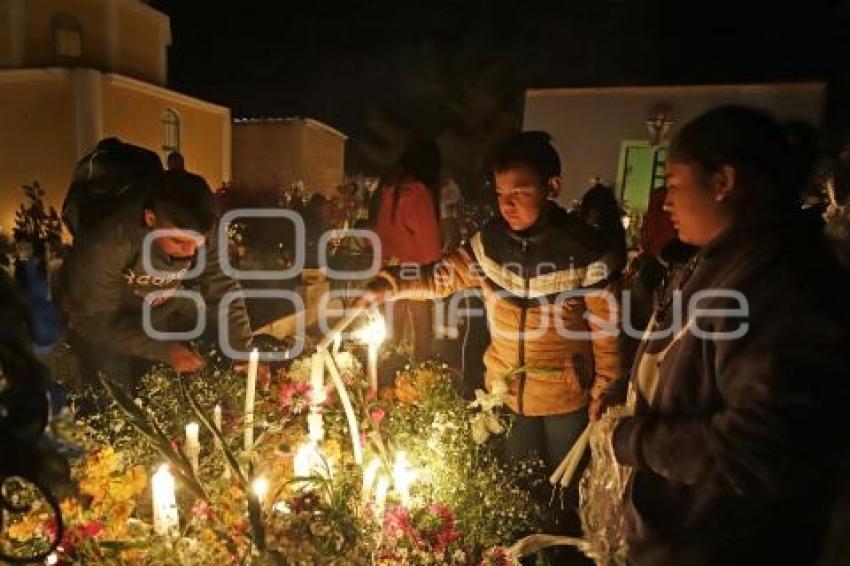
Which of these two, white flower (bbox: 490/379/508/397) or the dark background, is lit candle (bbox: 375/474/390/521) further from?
the dark background

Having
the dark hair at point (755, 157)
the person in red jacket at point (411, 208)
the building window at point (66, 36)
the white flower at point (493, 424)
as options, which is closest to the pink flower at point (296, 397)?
the white flower at point (493, 424)

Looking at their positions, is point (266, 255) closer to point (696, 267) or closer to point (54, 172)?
point (54, 172)

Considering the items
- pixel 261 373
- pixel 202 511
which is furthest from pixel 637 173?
pixel 202 511

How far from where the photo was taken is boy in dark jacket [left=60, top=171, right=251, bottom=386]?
9.90 ft

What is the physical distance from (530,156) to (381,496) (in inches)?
54.7

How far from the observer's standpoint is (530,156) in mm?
2693

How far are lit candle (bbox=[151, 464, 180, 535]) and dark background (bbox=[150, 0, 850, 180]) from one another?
13113 millimetres

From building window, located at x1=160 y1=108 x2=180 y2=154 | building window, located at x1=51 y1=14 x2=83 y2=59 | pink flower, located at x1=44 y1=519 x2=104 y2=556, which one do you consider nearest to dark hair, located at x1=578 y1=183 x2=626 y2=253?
pink flower, located at x1=44 y1=519 x2=104 y2=556

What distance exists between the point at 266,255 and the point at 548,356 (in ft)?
24.7

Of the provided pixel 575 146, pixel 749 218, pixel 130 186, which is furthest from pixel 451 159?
pixel 749 218

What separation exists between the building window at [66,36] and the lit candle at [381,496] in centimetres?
1373

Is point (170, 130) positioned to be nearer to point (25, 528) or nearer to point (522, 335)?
point (522, 335)

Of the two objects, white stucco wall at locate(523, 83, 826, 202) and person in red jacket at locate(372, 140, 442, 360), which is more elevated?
white stucco wall at locate(523, 83, 826, 202)

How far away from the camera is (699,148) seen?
1.72 meters
